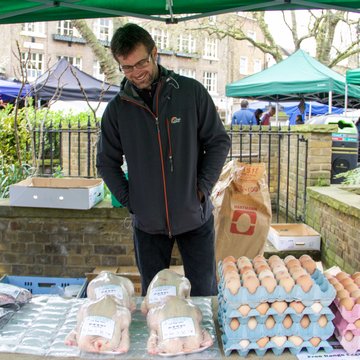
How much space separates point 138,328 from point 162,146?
1100mm

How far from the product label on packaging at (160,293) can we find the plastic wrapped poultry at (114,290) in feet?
0.32

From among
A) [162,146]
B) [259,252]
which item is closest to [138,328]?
[162,146]

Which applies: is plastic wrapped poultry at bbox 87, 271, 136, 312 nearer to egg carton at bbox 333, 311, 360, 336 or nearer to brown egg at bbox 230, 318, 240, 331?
brown egg at bbox 230, 318, 240, 331

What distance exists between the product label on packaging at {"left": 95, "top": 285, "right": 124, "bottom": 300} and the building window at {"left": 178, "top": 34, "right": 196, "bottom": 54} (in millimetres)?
35930

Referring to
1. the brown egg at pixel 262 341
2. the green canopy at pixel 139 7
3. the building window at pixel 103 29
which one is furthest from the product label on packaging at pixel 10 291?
the building window at pixel 103 29

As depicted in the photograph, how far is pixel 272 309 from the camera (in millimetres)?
1680

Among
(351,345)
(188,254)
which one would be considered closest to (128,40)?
(188,254)

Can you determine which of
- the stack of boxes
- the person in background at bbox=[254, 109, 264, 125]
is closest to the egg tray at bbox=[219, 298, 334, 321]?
the stack of boxes

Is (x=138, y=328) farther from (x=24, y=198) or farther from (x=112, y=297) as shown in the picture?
(x=24, y=198)

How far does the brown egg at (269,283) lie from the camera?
1.68m

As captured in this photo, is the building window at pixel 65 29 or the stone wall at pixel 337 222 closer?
the stone wall at pixel 337 222

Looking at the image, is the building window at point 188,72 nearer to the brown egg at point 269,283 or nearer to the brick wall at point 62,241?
the brick wall at point 62,241

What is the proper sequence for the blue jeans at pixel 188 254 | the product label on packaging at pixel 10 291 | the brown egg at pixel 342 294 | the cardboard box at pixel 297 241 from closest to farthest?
the brown egg at pixel 342 294, the product label on packaging at pixel 10 291, the blue jeans at pixel 188 254, the cardboard box at pixel 297 241

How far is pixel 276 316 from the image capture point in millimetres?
1696
